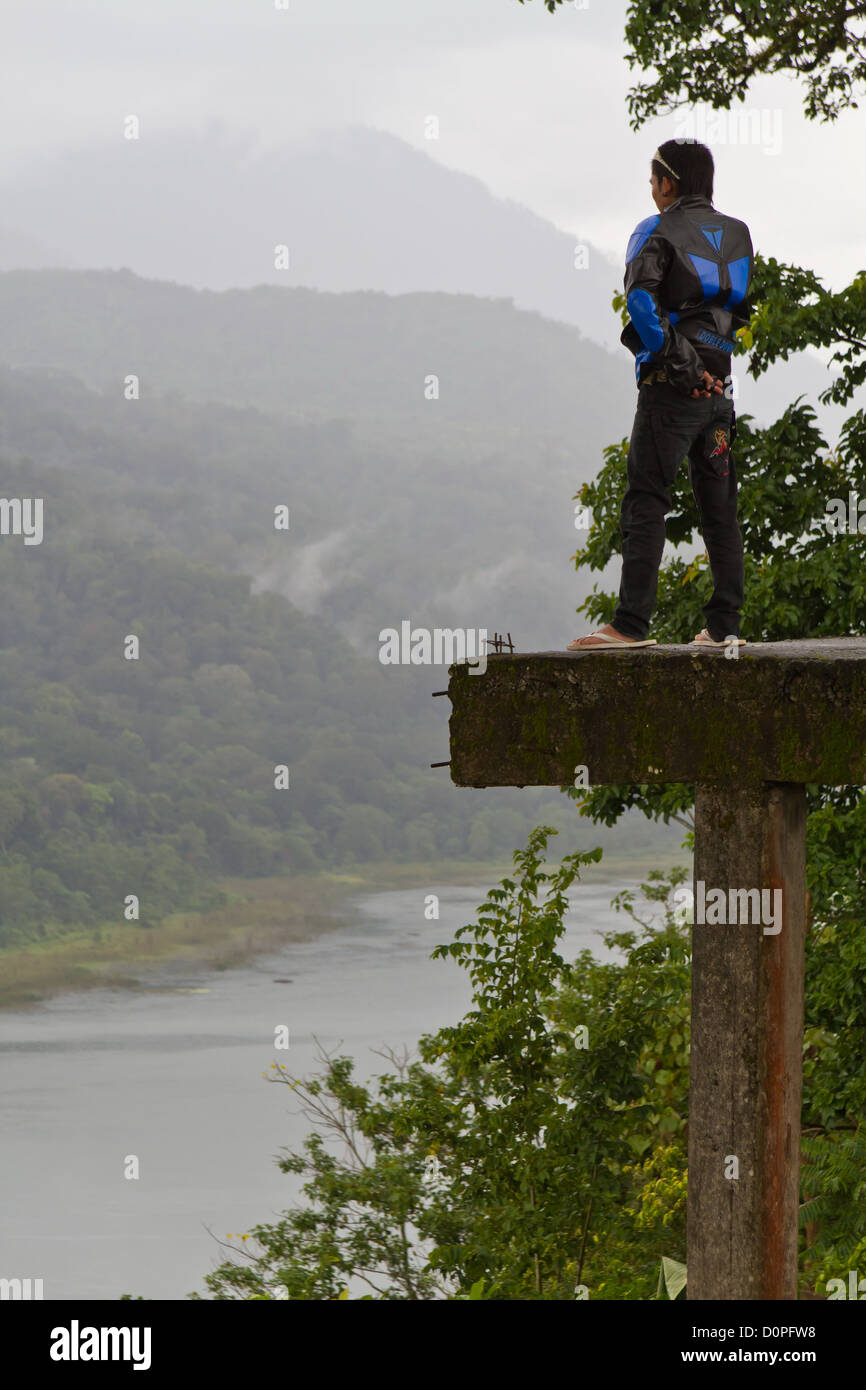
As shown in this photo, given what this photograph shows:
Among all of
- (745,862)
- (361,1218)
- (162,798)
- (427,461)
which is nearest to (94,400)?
(427,461)

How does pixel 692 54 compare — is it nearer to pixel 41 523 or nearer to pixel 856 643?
pixel 856 643

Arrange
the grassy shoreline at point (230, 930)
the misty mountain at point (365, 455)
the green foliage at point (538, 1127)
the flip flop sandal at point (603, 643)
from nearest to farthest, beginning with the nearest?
the flip flop sandal at point (603, 643)
the green foliage at point (538, 1127)
the grassy shoreline at point (230, 930)
the misty mountain at point (365, 455)

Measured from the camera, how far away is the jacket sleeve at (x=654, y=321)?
4.35 meters

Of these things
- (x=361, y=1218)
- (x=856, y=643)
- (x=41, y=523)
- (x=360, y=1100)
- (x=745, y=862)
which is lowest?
(x=361, y=1218)

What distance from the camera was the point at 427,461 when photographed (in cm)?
16038

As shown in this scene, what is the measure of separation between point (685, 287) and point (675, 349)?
0.18 m

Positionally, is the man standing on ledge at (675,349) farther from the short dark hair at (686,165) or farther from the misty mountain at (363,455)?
the misty mountain at (363,455)

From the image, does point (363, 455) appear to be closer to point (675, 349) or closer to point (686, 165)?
point (686, 165)

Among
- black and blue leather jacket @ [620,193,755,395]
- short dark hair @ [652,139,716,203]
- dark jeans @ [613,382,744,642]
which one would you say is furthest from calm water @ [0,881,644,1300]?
short dark hair @ [652,139,716,203]

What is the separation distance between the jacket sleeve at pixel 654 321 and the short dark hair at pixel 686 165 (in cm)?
26

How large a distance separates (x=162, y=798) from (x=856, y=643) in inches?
3954

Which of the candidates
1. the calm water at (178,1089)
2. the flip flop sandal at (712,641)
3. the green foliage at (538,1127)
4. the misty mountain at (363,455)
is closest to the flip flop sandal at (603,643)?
the flip flop sandal at (712,641)

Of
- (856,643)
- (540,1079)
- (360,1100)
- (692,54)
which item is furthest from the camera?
(360,1100)
